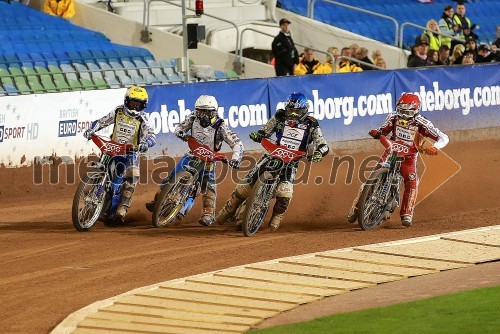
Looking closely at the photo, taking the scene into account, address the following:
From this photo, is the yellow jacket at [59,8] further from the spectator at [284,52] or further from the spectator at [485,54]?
the spectator at [485,54]

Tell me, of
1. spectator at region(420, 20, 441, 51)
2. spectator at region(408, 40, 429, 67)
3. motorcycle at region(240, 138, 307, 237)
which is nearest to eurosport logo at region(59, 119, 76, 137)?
motorcycle at region(240, 138, 307, 237)

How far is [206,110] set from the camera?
1778 centimetres

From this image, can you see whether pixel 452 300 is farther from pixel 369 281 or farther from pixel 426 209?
pixel 426 209

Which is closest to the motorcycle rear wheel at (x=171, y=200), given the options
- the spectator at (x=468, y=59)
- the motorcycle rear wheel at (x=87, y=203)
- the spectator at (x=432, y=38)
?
the motorcycle rear wheel at (x=87, y=203)

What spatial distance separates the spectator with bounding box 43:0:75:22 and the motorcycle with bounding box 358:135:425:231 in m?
14.0

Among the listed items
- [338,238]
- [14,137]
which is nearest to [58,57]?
[14,137]

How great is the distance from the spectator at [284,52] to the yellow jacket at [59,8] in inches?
217

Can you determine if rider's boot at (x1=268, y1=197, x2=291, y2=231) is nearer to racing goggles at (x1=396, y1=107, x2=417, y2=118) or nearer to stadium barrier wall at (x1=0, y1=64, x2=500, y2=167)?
racing goggles at (x1=396, y1=107, x2=417, y2=118)

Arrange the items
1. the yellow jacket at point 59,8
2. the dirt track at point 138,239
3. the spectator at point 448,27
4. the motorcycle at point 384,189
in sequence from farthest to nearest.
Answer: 1. the spectator at point 448,27
2. the yellow jacket at point 59,8
3. the motorcycle at point 384,189
4. the dirt track at point 138,239

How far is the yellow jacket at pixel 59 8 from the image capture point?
98.4 feet

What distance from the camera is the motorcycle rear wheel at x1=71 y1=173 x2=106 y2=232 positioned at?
17.0 metres

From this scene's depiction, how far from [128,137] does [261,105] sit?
7.84m

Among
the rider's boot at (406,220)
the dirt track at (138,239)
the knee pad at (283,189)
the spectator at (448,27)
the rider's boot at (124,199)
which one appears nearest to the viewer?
the dirt track at (138,239)

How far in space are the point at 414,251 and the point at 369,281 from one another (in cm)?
176
